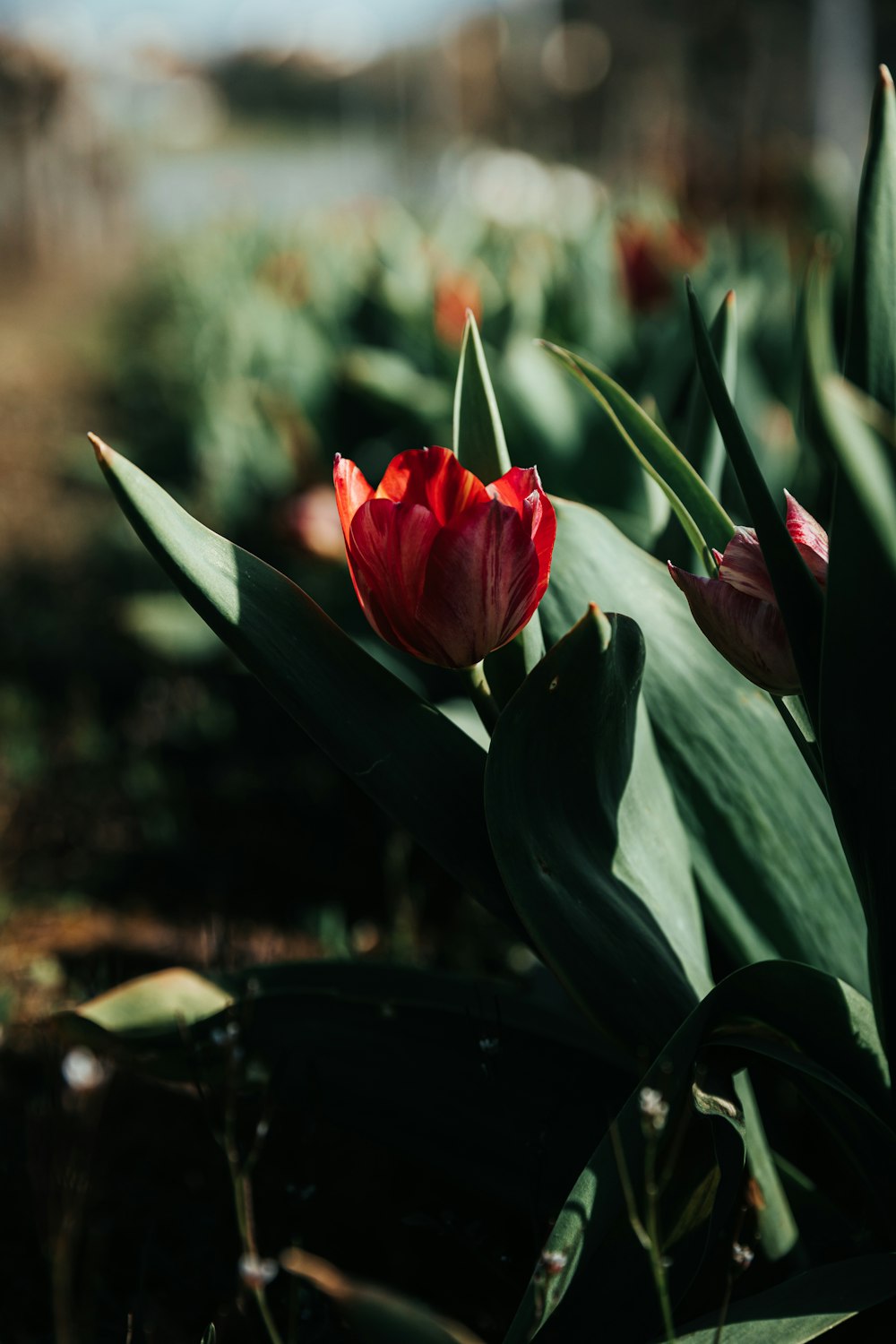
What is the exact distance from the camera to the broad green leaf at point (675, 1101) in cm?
79

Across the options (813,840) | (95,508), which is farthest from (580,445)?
(95,508)

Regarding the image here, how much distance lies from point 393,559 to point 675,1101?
395 millimetres

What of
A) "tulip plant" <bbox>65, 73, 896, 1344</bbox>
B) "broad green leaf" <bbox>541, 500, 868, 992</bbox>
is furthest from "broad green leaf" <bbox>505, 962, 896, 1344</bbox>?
"broad green leaf" <bbox>541, 500, 868, 992</bbox>

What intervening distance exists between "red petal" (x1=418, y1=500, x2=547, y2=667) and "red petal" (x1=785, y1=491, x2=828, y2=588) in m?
0.16

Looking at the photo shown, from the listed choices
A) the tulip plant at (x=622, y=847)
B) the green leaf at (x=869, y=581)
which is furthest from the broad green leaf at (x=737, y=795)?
the green leaf at (x=869, y=581)

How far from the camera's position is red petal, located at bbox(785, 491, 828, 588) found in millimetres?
754

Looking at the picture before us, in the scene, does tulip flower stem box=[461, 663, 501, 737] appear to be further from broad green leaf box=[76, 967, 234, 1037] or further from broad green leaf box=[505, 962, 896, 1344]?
broad green leaf box=[76, 967, 234, 1037]

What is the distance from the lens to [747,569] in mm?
761

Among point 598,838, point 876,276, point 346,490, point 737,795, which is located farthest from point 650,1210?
point 876,276

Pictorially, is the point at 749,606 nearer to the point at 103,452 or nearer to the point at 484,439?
the point at 484,439

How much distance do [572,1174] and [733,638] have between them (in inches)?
19.9

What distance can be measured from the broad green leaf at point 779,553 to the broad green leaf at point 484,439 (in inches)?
7.5

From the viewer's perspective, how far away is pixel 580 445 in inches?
67.4

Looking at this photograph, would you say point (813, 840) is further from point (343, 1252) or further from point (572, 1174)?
point (343, 1252)
